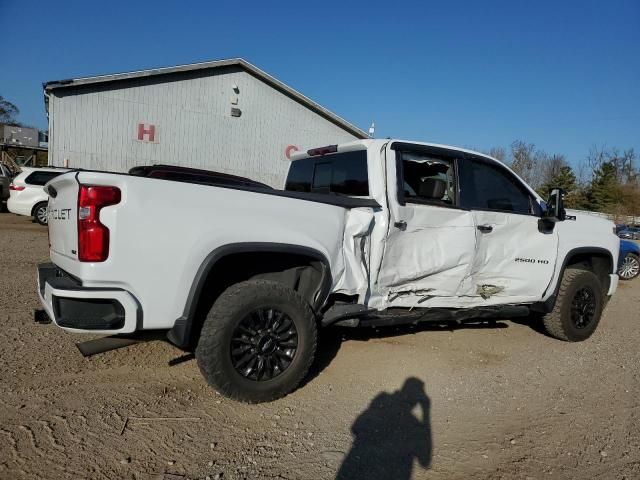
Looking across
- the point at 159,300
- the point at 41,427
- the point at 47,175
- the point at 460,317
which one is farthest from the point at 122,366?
the point at 47,175

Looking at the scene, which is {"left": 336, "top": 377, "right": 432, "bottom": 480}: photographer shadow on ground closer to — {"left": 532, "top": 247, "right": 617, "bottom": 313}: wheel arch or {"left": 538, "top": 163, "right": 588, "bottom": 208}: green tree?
{"left": 532, "top": 247, "right": 617, "bottom": 313}: wheel arch

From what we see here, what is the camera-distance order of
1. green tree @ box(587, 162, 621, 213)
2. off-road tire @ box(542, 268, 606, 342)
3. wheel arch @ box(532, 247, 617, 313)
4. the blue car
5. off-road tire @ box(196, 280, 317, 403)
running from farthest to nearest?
green tree @ box(587, 162, 621, 213) < the blue car < off-road tire @ box(542, 268, 606, 342) < wheel arch @ box(532, 247, 617, 313) < off-road tire @ box(196, 280, 317, 403)

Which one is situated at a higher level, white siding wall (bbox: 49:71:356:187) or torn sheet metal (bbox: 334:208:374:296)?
white siding wall (bbox: 49:71:356:187)

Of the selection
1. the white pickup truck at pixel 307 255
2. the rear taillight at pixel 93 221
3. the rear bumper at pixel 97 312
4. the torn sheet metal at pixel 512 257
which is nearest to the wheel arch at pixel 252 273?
the white pickup truck at pixel 307 255

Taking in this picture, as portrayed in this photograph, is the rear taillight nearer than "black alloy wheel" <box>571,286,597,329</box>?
Yes

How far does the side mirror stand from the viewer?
15.5 feet

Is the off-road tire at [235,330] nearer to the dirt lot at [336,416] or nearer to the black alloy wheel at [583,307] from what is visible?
the dirt lot at [336,416]

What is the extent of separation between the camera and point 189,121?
19.4 metres

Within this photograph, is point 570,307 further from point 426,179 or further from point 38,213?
point 38,213

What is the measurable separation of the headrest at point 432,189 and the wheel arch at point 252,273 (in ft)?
4.06

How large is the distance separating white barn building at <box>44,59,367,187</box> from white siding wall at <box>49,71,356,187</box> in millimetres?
36

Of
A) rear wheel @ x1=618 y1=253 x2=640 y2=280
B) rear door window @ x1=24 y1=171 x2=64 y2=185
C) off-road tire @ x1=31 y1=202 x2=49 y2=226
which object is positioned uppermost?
rear door window @ x1=24 y1=171 x2=64 y2=185

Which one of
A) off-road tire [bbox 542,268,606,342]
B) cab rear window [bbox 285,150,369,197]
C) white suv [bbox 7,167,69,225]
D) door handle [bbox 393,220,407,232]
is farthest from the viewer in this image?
white suv [bbox 7,167,69,225]

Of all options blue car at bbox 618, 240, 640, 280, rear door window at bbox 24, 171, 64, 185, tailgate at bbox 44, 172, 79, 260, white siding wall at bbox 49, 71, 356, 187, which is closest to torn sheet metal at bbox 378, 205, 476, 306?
tailgate at bbox 44, 172, 79, 260
